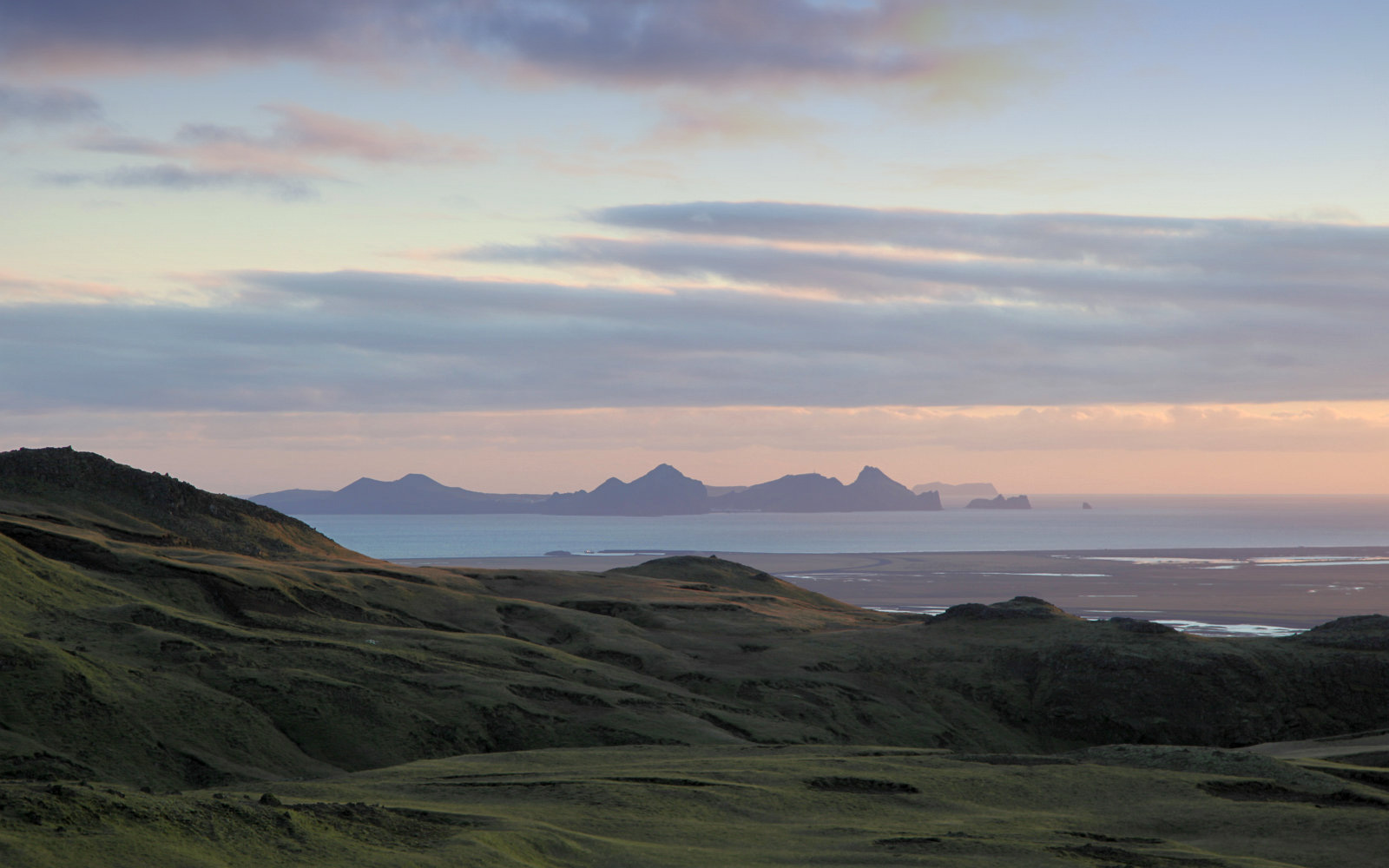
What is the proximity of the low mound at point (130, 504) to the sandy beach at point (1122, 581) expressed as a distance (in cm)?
4214

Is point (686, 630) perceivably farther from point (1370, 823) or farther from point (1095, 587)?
point (1095, 587)

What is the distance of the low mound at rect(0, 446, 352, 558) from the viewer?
223ft

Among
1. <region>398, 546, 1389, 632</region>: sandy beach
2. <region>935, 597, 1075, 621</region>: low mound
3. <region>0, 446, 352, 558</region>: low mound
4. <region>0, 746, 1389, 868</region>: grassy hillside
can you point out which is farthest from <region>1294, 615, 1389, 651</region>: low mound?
<region>0, 446, 352, 558</region>: low mound

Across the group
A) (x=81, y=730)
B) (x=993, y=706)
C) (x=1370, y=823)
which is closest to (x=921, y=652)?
(x=993, y=706)

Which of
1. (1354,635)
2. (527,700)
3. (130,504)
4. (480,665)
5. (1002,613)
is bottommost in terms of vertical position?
(527,700)

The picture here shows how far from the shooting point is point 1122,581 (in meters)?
141

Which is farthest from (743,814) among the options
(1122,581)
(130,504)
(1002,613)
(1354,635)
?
(1122,581)

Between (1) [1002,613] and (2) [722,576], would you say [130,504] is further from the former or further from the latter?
(1) [1002,613]

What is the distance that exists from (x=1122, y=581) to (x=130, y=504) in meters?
116

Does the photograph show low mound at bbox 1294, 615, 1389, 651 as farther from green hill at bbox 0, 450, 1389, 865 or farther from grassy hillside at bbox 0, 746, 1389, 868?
grassy hillside at bbox 0, 746, 1389, 868

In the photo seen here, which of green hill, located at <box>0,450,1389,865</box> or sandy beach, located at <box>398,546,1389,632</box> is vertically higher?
green hill, located at <box>0,450,1389,865</box>


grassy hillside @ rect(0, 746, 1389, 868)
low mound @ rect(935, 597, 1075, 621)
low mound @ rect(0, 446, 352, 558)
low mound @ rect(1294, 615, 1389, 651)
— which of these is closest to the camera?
grassy hillside @ rect(0, 746, 1389, 868)

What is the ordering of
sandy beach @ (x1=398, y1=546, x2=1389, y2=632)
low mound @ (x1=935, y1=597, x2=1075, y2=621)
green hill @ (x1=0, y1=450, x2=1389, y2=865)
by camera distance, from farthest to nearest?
sandy beach @ (x1=398, y1=546, x2=1389, y2=632)
low mound @ (x1=935, y1=597, x2=1075, y2=621)
green hill @ (x1=0, y1=450, x2=1389, y2=865)

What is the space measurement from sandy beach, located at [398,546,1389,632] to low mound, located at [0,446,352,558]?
138 feet
